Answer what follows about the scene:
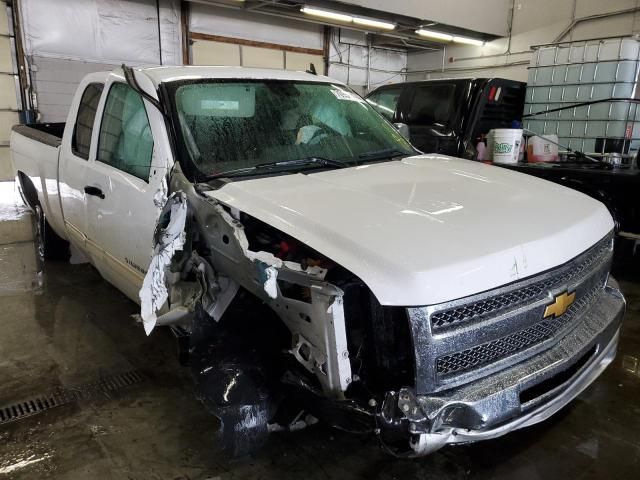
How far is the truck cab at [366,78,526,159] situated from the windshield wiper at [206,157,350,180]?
3.16m

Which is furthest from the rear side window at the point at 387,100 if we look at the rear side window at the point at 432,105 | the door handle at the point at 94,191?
the door handle at the point at 94,191

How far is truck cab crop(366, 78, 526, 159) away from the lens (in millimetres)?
5605

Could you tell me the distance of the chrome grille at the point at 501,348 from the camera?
5.64ft

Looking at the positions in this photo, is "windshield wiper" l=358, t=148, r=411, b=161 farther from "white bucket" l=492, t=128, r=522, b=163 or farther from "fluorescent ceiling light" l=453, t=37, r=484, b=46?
"fluorescent ceiling light" l=453, t=37, r=484, b=46

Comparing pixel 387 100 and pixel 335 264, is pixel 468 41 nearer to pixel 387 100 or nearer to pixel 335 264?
pixel 387 100

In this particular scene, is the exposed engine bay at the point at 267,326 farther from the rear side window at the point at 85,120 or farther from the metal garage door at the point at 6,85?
the metal garage door at the point at 6,85

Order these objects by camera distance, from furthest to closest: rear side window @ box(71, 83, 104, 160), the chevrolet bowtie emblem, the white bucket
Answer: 1. the white bucket
2. rear side window @ box(71, 83, 104, 160)
3. the chevrolet bowtie emblem

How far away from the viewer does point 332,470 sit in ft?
7.20

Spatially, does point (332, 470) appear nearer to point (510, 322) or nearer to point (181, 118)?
point (510, 322)

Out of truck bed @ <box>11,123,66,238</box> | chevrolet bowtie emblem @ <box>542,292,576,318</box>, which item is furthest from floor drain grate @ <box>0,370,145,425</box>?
chevrolet bowtie emblem @ <box>542,292,576,318</box>

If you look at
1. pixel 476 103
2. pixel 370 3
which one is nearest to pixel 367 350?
pixel 476 103

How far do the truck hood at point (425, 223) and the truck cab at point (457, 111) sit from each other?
306 centimetres

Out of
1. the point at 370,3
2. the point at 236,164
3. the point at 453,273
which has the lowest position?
the point at 453,273

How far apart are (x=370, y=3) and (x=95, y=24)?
526 centimetres
